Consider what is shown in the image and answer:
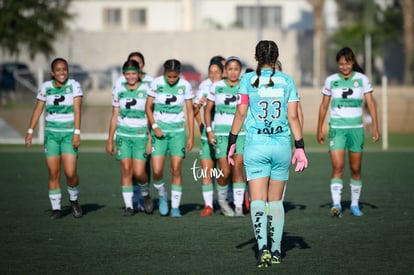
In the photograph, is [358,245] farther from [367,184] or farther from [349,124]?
[367,184]

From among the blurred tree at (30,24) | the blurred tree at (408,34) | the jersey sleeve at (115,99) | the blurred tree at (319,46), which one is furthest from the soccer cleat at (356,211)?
the blurred tree at (408,34)

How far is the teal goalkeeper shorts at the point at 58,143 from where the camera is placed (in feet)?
45.3

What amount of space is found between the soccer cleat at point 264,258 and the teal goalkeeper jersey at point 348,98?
4495 millimetres

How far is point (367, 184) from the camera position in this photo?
61.3ft

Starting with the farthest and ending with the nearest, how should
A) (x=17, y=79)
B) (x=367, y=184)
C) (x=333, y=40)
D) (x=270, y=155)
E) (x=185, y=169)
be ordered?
1. (x=333, y=40)
2. (x=17, y=79)
3. (x=185, y=169)
4. (x=367, y=184)
5. (x=270, y=155)


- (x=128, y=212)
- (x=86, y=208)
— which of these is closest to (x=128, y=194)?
(x=128, y=212)

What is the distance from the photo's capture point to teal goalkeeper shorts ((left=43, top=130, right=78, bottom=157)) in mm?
13797

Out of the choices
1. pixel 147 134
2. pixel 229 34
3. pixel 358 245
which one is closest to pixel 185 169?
pixel 147 134

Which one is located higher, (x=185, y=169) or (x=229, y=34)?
(x=229, y=34)

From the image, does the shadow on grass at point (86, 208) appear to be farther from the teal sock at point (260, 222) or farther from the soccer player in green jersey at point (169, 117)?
the teal sock at point (260, 222)

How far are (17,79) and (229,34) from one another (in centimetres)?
2636

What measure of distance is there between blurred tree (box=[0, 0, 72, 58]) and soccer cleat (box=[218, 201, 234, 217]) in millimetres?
26824

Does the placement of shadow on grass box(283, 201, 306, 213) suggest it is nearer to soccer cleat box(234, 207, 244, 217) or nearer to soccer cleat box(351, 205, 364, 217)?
soccer cleat box(234, 207, 244, 217)

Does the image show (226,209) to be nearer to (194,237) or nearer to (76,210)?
(76,210)
